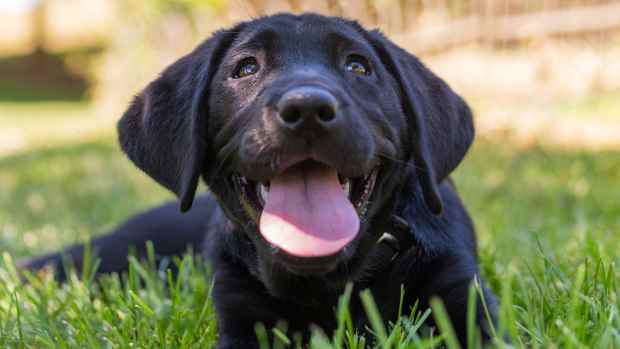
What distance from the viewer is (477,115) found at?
8.38 m

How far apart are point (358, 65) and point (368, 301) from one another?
3.96ft

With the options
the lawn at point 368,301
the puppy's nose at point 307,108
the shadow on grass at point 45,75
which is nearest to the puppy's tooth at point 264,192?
the puppy's nose at point 307,108

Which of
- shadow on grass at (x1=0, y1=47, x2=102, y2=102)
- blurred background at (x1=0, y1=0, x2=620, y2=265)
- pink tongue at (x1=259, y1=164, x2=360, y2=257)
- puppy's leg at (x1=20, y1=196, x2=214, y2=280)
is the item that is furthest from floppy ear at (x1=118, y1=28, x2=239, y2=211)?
shadow on grass at (x1=0, y1=47, x2=102, y2=102)

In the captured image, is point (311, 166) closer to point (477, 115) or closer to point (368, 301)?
point (368, 301)

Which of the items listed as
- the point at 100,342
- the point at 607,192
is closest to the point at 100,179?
the point at 607,192

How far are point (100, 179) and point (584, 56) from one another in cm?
580

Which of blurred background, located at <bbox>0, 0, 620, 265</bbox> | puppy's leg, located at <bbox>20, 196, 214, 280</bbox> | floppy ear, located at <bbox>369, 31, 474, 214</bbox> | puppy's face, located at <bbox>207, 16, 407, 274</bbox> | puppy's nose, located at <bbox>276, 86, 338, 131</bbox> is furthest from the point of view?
blurred background, located at <bbox>0, 0, 620, 265</bbox>

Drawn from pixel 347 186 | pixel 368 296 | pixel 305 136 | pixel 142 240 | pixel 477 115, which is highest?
pixel 305 136

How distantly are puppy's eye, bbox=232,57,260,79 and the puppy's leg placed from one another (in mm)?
1313

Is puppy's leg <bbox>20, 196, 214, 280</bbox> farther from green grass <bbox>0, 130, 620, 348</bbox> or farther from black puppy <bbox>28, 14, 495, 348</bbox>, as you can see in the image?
black puppy <bbox>28, 14, 495, 348</bbox>

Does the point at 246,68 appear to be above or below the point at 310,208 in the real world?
above

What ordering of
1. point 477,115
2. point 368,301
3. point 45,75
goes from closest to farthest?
point 368,301 → point 477,115 → point 45,75

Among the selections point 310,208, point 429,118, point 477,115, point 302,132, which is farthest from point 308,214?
point 477,115

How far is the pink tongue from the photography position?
7.17 ft
